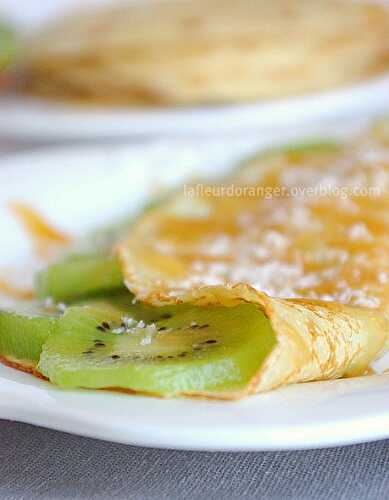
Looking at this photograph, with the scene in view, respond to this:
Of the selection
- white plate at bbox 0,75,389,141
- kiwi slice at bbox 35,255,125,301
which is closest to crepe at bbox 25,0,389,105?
white plate at bbox 0,75,389,141

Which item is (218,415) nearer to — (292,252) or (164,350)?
(164,350)

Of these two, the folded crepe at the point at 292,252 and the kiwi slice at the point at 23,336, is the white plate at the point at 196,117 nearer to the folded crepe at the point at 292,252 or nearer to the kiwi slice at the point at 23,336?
the folded crepe at the point at 292,252

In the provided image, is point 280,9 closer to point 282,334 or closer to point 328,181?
point 328,181

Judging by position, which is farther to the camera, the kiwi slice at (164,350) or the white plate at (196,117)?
the white plate at (196,117)

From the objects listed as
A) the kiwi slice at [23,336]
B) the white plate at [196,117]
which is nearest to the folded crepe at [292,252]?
the kiwi slice at [23,336]

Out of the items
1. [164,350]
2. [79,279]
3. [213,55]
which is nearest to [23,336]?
[164,350]
